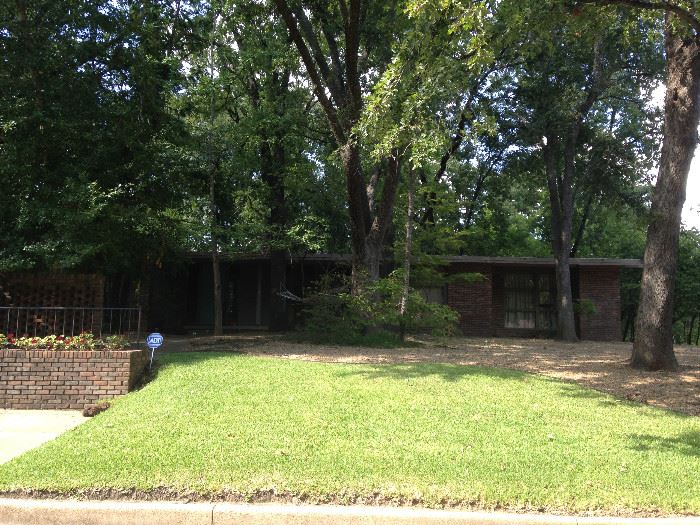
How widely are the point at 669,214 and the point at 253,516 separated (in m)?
9.33

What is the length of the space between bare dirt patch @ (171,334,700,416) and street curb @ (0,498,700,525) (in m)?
4.46

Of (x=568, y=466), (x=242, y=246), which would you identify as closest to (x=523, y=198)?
(x=242, y=246)

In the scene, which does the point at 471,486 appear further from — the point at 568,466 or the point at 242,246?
the point at 242,246

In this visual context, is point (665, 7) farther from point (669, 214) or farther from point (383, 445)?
point (383, 445)

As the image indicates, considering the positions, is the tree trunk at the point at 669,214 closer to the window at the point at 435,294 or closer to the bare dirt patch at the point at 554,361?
the bare dirt patch at the point at 554,361

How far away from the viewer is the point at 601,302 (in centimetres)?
2186

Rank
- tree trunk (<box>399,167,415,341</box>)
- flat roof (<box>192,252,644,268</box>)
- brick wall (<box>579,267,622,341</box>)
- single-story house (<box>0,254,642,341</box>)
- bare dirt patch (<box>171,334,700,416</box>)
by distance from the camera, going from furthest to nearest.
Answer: brick wall (<box>579,267,622,341</box>), single-story house (<box>0,254,642,341</box>), flat roof (<box>192,252,644,268</box>), tree trunk (<box>399,167,415,341</box>), bare dirt patch (<box>171,334,700,416</box>)

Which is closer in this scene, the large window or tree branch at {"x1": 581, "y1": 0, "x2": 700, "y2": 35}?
tree branch at {"x1": 581, "y1": 0, "x2": 700, "y2": 35}

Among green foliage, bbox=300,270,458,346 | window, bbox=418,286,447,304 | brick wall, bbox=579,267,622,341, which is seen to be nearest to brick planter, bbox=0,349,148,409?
green foliage, bbox=300,270,458,346

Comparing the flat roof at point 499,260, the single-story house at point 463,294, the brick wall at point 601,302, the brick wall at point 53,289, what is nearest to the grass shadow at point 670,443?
the brick wall at point 53,289

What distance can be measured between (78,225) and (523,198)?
27045mm

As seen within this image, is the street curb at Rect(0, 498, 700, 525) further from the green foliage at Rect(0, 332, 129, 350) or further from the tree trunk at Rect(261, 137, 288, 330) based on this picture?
the tree trunk at Rect(261, 137, 288, 330)

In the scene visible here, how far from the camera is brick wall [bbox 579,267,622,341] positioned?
21.7m

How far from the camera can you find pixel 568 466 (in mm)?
4949
